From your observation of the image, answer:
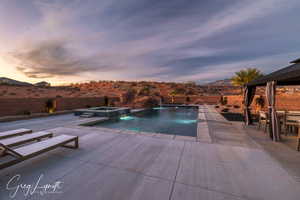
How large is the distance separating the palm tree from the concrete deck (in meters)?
19.1

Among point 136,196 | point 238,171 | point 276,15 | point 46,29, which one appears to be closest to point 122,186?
point 136,196

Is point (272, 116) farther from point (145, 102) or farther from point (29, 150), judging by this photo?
point (145, 102)

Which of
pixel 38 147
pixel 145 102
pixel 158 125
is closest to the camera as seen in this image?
pixel 38 147

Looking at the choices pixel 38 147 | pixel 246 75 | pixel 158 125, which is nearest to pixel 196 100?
pixel 246 75

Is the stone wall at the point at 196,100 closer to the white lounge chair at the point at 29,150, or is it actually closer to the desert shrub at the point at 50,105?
the desert shrub at the point at 50,105

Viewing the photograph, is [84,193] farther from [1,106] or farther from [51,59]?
[51,59]

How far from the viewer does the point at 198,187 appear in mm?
1812

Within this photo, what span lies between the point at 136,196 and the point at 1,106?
10.9m

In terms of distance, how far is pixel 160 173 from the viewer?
7.09 ft

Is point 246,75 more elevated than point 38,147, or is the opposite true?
point 246,75
